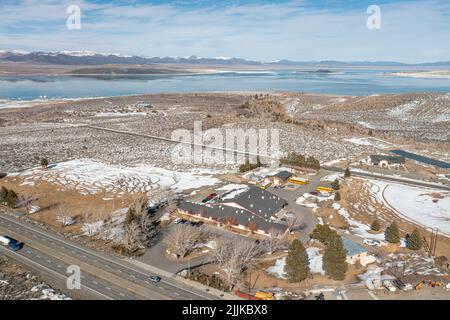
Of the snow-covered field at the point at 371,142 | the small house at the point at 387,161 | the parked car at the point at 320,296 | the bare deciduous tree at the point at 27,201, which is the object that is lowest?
the parked car at the point at 320,296

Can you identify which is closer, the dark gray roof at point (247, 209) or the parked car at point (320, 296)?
the parked car at point (320, 296)

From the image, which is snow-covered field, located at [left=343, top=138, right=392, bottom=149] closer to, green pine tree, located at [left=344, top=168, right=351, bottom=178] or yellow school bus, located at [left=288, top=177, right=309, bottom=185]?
green pine tree, located at [left=344, top=168, right=351, bottom=178]

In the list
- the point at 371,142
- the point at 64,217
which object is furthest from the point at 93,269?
the point at 371,142

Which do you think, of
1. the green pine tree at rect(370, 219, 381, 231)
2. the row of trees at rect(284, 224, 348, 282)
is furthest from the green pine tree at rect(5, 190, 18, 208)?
the green pine tree at rect(370, 219, 381, 231)

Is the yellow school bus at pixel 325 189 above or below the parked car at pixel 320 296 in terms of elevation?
above

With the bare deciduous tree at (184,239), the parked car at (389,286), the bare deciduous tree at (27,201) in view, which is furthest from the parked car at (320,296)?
the bare deciduous tree at (27,201)

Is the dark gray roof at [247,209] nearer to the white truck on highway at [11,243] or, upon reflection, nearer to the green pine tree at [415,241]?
the green pine tree at [415,241]
